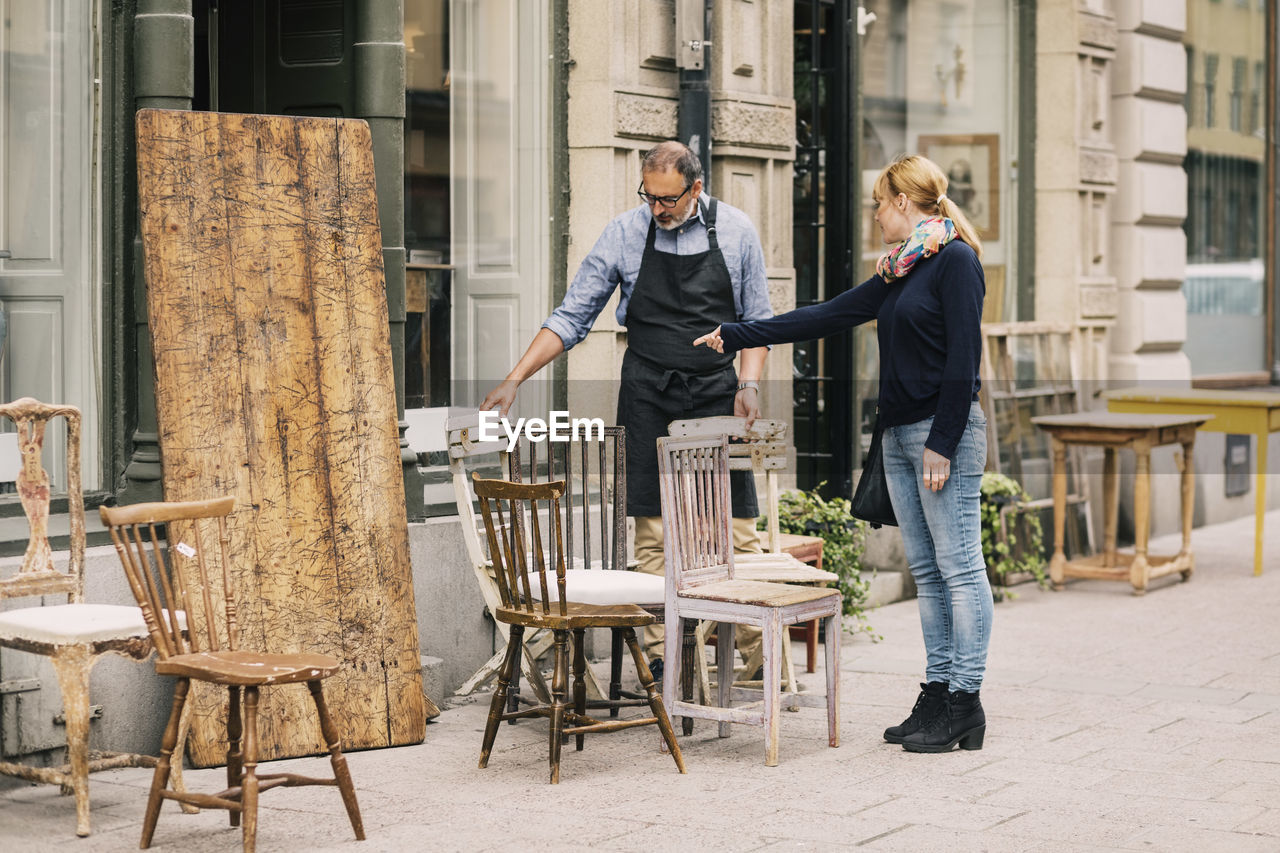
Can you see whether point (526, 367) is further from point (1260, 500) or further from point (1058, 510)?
point (1260, 500)

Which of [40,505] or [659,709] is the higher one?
[40,505]

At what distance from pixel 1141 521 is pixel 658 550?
4.19m

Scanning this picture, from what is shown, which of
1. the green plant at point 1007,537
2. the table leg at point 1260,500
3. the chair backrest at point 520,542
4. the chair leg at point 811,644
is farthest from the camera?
the table leg at point 1260,500

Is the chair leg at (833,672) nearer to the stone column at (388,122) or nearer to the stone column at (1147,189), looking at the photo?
the stone column at (388,122)

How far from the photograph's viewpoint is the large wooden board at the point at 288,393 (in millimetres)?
6180

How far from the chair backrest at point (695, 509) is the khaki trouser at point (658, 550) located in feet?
2.08

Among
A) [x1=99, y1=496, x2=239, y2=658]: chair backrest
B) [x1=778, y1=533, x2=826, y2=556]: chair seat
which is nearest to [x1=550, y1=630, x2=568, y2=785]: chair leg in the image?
[x1=99, y1=496, x2=239, y2=658]: chair backrest

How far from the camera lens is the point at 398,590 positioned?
654cm

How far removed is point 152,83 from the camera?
645cm

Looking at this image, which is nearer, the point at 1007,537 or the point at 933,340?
the point at 933,340

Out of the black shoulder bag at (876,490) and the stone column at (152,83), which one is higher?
the stone column at (152,83)

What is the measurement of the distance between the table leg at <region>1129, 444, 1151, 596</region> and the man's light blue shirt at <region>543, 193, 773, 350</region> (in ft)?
12.5

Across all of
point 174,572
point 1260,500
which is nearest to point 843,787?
point 174,572

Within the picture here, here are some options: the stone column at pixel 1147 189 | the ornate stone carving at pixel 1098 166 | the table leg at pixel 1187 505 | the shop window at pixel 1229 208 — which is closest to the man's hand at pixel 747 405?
the table leg at pixel 1187 505
